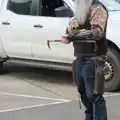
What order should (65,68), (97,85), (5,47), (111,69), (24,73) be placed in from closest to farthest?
(97,85), (111,69), (65,68), (5,47), (24,73)

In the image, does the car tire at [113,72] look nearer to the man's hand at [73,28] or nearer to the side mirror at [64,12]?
the side mirror at [64,12]

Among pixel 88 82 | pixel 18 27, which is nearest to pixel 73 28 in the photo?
pixel 88 82

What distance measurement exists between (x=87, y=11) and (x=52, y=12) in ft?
13.3

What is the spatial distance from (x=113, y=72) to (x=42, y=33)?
1574 millimetres

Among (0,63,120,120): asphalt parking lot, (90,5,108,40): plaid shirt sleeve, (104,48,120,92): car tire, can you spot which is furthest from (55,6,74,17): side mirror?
(90,5,108,40): plaid shirt sleeve

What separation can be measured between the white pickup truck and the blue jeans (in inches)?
120

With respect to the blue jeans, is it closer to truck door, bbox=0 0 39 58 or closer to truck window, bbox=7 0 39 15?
truck door, bbox=0 0 39 58

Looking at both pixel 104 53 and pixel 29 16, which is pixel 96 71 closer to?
pixel 104 53

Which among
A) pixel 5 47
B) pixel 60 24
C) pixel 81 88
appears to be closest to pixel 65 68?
pixel 60 24

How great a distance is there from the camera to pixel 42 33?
333 inches

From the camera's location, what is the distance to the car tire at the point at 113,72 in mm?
7793

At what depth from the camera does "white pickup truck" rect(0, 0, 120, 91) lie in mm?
7855

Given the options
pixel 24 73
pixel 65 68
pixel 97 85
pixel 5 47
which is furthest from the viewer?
pixel 24 73

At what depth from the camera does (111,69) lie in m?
7.84
